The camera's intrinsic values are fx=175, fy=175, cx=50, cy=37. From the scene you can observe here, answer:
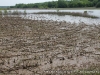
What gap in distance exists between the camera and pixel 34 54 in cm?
668

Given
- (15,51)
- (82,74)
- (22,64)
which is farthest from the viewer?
(15,51)

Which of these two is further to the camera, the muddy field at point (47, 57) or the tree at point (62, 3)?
the tree at point (62, 3)

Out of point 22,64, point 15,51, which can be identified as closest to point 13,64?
point 22,64

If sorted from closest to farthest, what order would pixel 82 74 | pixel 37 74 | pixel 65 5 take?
pixel 82 74, pixel 37 74, pixel 65 5

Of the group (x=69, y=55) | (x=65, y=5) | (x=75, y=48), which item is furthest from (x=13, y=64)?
(x=65, y=5)

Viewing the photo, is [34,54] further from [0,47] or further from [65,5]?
[65,5]

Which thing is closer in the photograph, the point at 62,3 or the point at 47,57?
the point at 47,57

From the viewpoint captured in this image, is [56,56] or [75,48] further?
[75,48]

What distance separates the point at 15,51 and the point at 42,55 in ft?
4.19

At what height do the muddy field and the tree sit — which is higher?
the muddy field

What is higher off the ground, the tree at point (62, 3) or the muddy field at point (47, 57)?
the muddy field at point (47, 57)

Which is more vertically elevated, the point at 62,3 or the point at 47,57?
the point at 47,57

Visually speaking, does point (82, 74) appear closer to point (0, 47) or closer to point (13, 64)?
point (13, 64)

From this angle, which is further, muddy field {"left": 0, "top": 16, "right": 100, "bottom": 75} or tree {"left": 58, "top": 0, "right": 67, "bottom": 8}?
tree {"left": 58, "top": 0, "right": 67, "bottom": 8}
